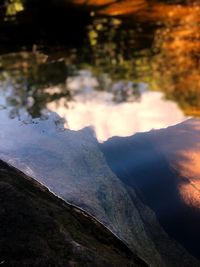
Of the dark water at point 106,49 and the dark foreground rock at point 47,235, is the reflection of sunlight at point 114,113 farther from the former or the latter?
the dark foreground rock at point 47,235

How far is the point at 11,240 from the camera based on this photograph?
4.18 metres

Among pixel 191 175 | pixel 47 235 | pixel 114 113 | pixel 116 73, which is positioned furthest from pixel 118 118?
pixel 47 235

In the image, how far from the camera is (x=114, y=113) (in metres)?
9.97

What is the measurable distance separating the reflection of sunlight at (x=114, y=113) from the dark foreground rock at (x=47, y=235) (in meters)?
3.19

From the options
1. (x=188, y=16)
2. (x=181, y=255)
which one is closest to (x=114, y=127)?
(x=181, y=255)

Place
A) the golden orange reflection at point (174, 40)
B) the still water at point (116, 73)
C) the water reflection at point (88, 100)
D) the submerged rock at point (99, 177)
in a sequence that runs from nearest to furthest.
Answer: the submerged rock at point (99, 177) → the water reflection at point (88, 100) → the still water at point (116, 73) → the golden orange reflection at point (174, 40)

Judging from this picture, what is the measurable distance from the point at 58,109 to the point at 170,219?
5.03 meters

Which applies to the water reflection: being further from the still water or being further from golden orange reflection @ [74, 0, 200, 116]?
golden orange reflection @ [74, 0, 200, 116]

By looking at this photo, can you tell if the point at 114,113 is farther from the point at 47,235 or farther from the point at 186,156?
the point at 47,235

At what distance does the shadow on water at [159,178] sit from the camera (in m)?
6.10

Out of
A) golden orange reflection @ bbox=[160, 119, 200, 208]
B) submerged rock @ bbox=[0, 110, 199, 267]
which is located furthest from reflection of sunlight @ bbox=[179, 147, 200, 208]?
submerged rock @ bbox=[0, 110, 199, 267]

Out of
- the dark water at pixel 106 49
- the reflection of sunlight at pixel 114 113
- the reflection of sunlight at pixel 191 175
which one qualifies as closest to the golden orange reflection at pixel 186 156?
the reflection of sunlight at pixel 191 175

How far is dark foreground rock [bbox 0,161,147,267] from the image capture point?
13.3 ft

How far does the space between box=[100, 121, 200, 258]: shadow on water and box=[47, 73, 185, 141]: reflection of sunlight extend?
0.47 m
